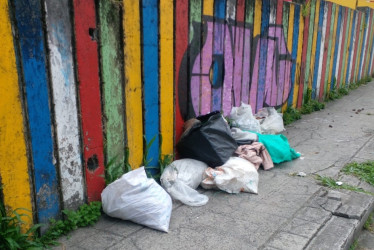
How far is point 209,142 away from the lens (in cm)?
354

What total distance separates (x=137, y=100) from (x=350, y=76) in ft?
26.9

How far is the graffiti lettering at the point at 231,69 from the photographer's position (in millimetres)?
4020

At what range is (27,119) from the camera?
2.38m

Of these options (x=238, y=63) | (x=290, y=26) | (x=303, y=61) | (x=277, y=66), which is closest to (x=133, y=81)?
(x=238, y=63)

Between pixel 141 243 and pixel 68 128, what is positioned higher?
pixel 68 128

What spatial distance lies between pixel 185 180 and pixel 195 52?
1.52m

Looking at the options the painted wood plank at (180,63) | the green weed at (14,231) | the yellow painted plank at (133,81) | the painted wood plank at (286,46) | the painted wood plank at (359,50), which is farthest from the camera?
the painted wood plank at (359,50)

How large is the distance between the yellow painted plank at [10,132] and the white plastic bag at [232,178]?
5.52ft

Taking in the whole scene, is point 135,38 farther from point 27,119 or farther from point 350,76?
point 350,76

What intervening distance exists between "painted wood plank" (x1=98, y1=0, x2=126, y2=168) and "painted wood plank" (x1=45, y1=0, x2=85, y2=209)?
1.00 ft

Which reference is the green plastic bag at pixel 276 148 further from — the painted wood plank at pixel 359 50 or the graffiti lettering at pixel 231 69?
the painted wood plank at pixel 359 50

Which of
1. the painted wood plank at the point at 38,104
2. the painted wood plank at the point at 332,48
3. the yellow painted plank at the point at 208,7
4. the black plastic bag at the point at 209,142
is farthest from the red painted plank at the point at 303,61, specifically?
the painted wood plank at the point at 38,104

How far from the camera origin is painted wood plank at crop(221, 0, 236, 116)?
14.8 ft

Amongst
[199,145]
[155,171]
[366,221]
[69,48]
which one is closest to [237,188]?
[199,145]
